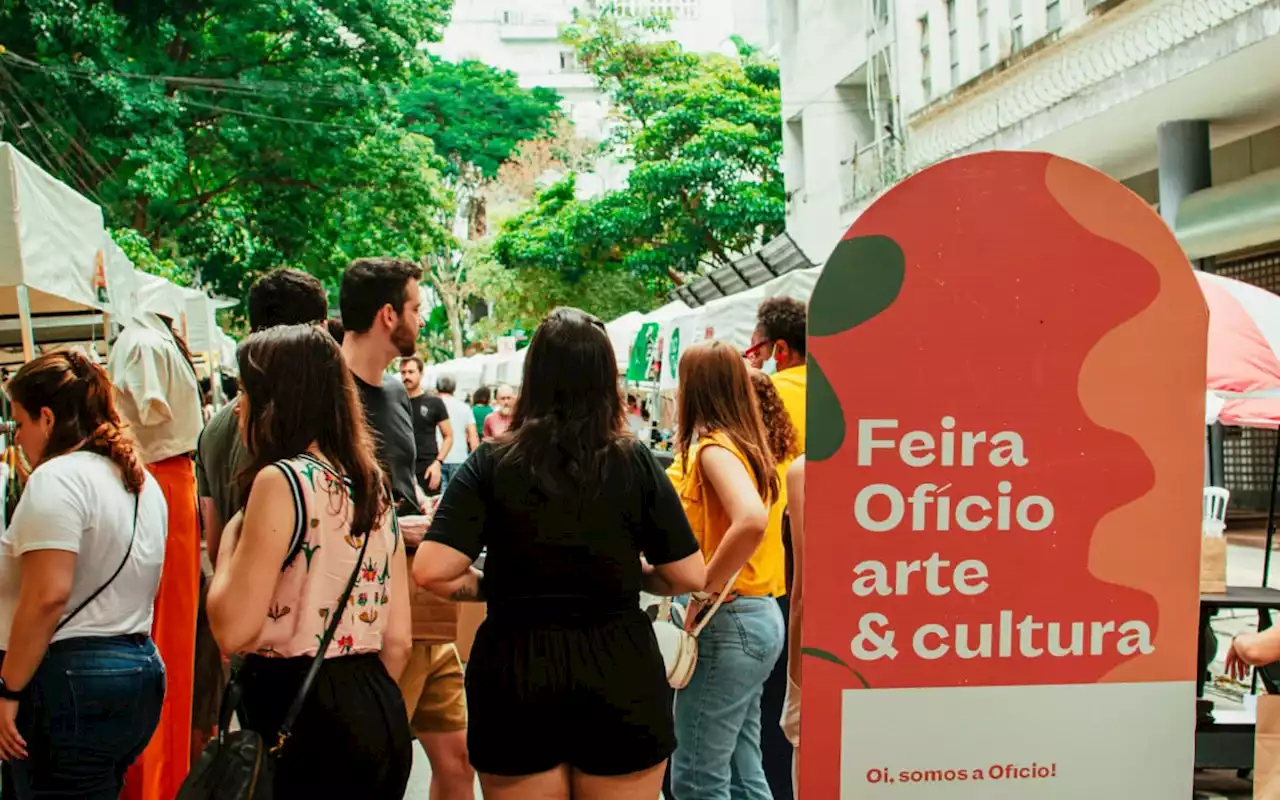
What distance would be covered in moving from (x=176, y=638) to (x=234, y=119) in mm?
18456

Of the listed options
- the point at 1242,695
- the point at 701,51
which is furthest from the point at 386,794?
the point at 701,51

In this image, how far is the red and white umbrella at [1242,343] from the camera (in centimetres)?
620

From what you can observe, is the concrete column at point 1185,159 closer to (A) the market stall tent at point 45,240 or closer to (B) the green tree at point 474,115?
(A) the market stall tent at point 45,240

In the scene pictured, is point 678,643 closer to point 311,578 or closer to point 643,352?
point 311,578

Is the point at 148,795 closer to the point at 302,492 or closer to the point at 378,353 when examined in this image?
the point at 378,353

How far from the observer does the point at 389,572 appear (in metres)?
3.28

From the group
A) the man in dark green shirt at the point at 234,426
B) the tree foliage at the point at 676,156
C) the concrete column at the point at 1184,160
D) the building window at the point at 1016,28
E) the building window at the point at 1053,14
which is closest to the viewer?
the man in dark green shirt at the point at 234,426

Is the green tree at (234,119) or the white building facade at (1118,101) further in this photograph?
the green tree at (234,119)

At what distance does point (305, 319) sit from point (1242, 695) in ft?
19.5

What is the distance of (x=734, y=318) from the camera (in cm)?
1155

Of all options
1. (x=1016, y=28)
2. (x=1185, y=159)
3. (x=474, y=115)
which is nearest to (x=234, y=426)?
(x=1185, y=159)

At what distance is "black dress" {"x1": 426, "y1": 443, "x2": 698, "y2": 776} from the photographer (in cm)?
317

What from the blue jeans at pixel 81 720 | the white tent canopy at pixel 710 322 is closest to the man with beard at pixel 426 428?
the white tent canopy at pixel 710 322

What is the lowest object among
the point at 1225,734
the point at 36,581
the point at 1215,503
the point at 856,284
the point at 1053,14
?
the point at 1225,734
